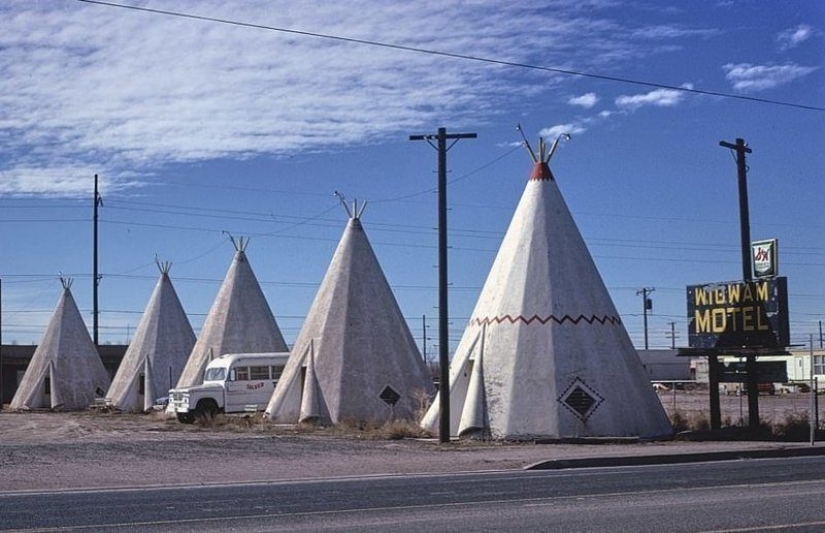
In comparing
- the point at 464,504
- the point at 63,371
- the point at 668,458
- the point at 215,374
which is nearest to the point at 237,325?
the point at 215,374

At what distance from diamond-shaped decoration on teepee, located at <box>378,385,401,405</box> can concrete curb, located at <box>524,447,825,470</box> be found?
38.8ft

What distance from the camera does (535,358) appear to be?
23891mm

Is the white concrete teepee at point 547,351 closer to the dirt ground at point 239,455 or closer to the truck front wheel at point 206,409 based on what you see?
the dirt ground at point 239,455

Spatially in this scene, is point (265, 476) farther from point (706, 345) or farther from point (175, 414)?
point (175, 414)

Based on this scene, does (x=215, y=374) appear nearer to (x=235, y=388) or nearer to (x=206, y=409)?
(x=235, y=388)

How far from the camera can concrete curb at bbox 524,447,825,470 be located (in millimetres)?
18234

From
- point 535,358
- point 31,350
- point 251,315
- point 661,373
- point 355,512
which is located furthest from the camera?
point 661,373

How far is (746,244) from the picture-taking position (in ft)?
84.7

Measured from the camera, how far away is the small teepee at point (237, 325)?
1524 inches

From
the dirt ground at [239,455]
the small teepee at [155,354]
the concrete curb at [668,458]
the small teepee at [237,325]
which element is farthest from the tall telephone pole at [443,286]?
the small teepee at [155,354]

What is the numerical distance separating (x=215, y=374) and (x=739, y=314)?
15.6m

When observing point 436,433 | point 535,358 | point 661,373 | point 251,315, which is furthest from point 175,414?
point 661,373

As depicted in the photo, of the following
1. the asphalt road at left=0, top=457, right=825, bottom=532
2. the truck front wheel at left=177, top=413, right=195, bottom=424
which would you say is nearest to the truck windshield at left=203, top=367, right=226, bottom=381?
the truck front wheel at left=177, top=413, right=195, bottom=424

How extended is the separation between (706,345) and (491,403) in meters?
5.52
